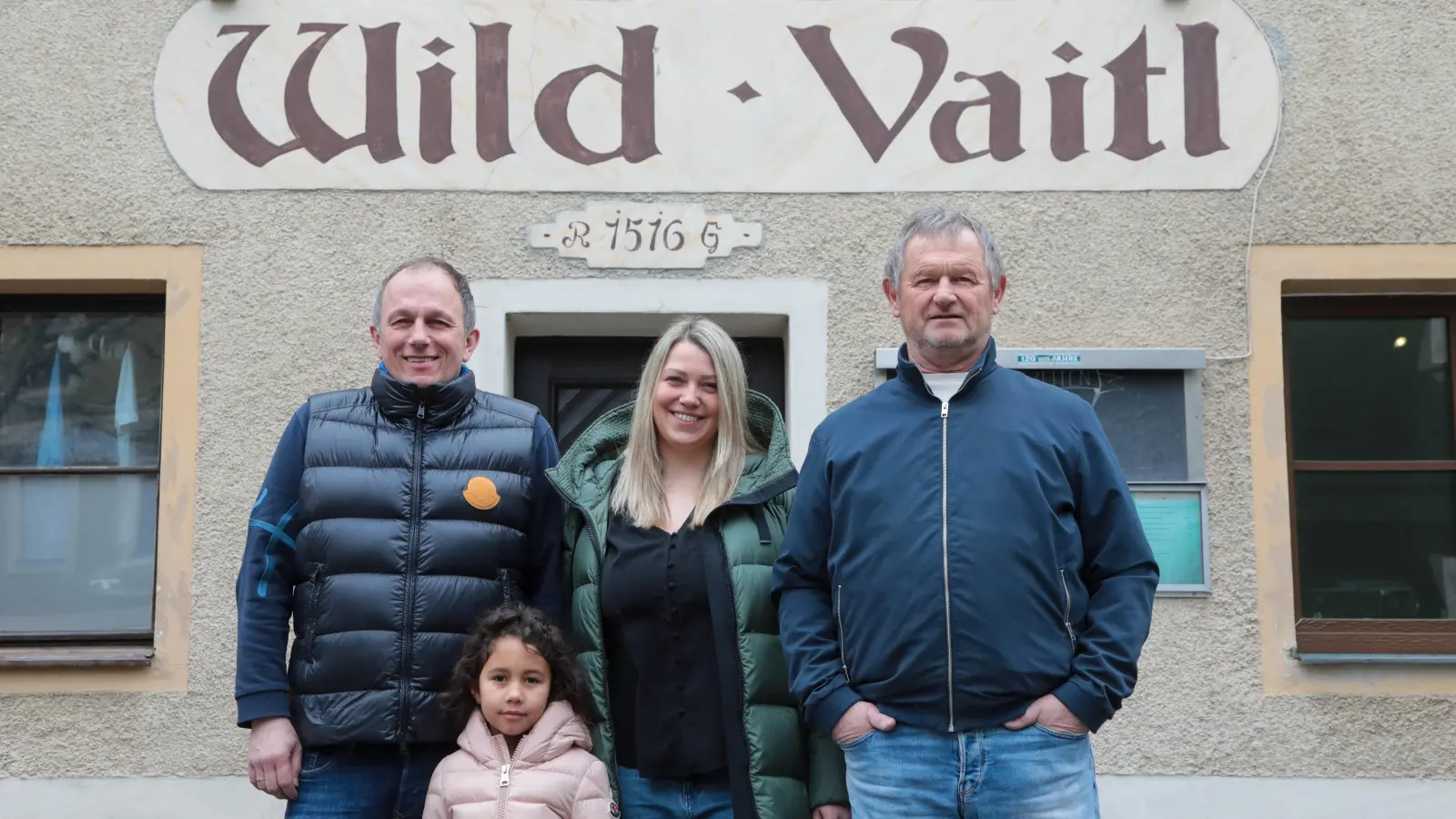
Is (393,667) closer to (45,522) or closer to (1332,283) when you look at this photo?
(45,522)

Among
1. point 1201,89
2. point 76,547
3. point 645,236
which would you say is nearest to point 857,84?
point 645,236

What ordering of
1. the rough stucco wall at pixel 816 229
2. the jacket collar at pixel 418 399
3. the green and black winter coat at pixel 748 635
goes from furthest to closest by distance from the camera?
the rough stucco wall at pixel 816 229 → the jacket collar at pixel 418 399 → the green and black winter coat at pixel 748 635

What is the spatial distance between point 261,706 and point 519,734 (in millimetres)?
499

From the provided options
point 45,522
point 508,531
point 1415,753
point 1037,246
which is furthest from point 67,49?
point 1415,753

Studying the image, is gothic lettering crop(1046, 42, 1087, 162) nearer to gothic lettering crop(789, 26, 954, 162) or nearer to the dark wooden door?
gothic lettering crop(789, 26, 954, 162)

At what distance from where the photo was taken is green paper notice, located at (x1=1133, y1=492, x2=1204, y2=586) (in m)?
4.24

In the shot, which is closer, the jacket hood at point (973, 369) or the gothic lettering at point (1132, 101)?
the jacket hood at point (973, 369)

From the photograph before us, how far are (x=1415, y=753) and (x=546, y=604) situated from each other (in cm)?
300

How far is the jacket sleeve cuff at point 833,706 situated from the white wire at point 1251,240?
244 centimetres

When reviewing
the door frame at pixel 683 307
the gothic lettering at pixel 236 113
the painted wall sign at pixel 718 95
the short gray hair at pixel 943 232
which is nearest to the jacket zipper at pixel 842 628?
the short gray hair at pixel 943 232

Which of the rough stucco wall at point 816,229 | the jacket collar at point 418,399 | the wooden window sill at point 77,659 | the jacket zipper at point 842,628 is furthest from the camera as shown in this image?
the rough stucco wall at point 816,229

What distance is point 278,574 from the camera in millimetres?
2658

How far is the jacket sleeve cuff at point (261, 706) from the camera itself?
2.56 metres

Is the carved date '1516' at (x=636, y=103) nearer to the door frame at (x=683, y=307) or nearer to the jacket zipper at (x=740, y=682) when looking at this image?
the door frame at (x=683, y=307)
